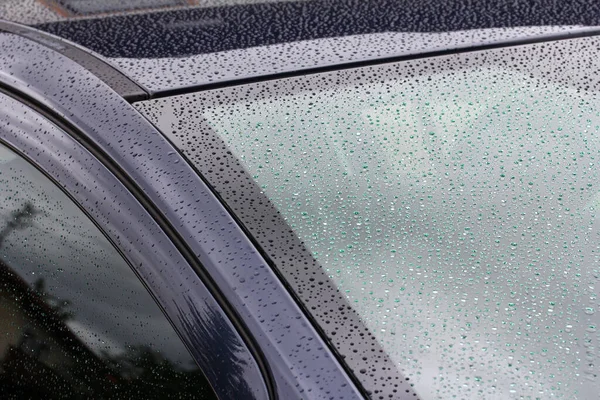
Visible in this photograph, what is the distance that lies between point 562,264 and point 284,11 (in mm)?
951

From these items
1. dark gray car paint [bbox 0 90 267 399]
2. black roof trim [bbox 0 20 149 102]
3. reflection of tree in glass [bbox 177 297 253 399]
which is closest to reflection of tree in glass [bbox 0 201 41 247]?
dark gray car paint [bbox 0 90 267 399]

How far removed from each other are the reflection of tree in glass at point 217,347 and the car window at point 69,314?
4 cm

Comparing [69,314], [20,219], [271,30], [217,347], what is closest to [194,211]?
[217,347]

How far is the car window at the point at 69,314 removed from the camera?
1394 mm

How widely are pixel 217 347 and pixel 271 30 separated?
2.73 feet

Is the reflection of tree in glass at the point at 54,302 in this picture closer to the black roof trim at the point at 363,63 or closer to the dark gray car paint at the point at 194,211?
the dark gray car paint at the point at 194,211

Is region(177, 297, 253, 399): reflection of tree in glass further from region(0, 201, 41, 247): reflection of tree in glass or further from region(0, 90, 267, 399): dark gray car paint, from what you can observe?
region(0, 201, 41, 247): reflection of tree in glass

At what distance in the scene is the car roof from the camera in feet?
5.46

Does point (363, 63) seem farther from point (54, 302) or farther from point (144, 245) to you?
point (54, 302)

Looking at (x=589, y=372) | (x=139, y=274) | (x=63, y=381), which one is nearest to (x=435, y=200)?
(x=589, y=372)

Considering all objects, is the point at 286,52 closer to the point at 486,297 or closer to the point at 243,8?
the point at 243,8

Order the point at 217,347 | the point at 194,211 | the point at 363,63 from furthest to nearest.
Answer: the point at 363,63
the point at 194,211
the point at 217,347

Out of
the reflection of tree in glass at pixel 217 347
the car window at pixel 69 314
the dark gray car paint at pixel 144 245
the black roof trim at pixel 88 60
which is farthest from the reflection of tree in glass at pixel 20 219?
the reflection of tree in glass at pixel 217 347

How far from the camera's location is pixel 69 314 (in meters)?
1.55
